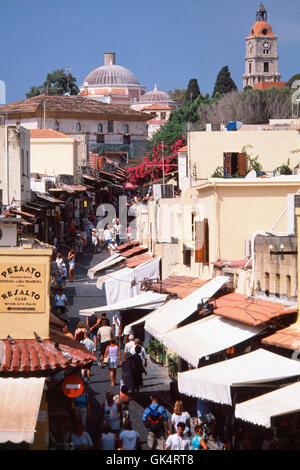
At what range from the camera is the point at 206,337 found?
16688 millimetres

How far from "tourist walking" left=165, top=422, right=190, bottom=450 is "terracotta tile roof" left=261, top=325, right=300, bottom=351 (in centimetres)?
189

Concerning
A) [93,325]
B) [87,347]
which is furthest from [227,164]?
[87,347]

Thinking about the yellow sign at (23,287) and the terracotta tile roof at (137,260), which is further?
the terracotta tile roof at (137,260)

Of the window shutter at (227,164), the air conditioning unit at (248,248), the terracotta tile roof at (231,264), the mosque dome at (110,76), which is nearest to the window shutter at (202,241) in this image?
the terracotta tile roof at (231,264)

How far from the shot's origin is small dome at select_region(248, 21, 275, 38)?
19648 centimetres

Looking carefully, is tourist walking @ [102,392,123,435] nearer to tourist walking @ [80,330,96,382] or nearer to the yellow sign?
the yellow sign

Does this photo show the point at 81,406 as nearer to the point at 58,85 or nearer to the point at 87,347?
the point at 87,347

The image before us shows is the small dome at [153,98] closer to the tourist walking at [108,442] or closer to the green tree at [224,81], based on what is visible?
the green tree at [224,81]

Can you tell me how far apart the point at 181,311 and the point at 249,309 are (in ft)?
10.6

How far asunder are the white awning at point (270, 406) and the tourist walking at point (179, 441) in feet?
4.52

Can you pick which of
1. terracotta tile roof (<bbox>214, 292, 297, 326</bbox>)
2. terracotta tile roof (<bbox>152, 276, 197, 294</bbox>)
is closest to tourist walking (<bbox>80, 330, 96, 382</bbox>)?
terracotta tile roof (<bbox>152, 276, 197, 294</bbox>)

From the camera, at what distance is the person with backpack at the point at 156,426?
15.4 meters

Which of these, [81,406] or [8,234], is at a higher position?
[8,234]
